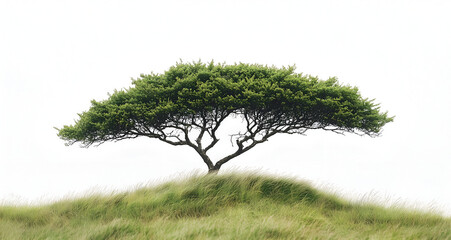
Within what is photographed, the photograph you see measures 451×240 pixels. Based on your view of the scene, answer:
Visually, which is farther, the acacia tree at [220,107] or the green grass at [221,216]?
the acacia tree at [220,107]

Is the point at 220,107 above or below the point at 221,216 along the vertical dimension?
above

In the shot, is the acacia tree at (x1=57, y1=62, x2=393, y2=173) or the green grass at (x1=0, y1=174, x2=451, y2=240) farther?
the acacia tree at (x1=57, y1=62, x2=393, y2=173)

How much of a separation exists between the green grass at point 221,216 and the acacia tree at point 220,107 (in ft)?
12.2

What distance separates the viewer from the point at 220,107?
53.8ft

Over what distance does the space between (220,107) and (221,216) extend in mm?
6294

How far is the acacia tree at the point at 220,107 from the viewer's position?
15961mm

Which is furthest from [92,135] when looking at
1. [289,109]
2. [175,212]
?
[289,109]

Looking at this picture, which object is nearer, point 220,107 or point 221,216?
point 221,216

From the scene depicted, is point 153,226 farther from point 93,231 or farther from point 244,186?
point 244,186

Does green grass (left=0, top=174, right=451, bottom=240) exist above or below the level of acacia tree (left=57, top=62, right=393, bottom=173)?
below

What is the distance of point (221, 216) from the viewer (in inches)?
455

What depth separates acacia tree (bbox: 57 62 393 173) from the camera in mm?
15961

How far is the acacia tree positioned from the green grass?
12.2 feet

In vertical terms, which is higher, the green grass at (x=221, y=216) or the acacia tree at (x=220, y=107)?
the acacia tree at (x=220, y=107)
